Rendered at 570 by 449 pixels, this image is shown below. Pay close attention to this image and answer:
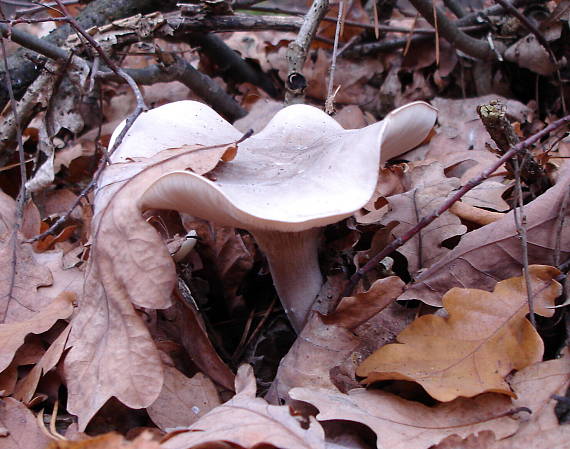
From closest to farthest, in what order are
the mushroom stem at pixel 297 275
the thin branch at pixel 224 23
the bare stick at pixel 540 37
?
the mushroom stem at pixel 297 275
the thin branch at pixel 224 23
the bare stick at pixel 540 37

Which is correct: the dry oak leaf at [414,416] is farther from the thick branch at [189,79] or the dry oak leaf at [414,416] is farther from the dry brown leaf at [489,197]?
the thick branch at [189,79]

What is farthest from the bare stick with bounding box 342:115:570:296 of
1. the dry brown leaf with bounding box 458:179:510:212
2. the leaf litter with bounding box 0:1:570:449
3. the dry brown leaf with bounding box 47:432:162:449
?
the dry brown leaf with bounding box 47:432:162:449

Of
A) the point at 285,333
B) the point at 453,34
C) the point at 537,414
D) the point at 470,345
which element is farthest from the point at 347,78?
the point at 537,414

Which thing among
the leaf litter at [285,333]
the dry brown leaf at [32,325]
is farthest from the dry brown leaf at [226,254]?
the dry brown leaf at [32,325]

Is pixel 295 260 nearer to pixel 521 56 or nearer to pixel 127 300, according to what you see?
pixel 127 300

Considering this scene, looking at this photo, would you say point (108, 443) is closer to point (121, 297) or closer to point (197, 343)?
point (121, 297)

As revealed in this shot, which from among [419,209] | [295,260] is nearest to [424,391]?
[295,260]
